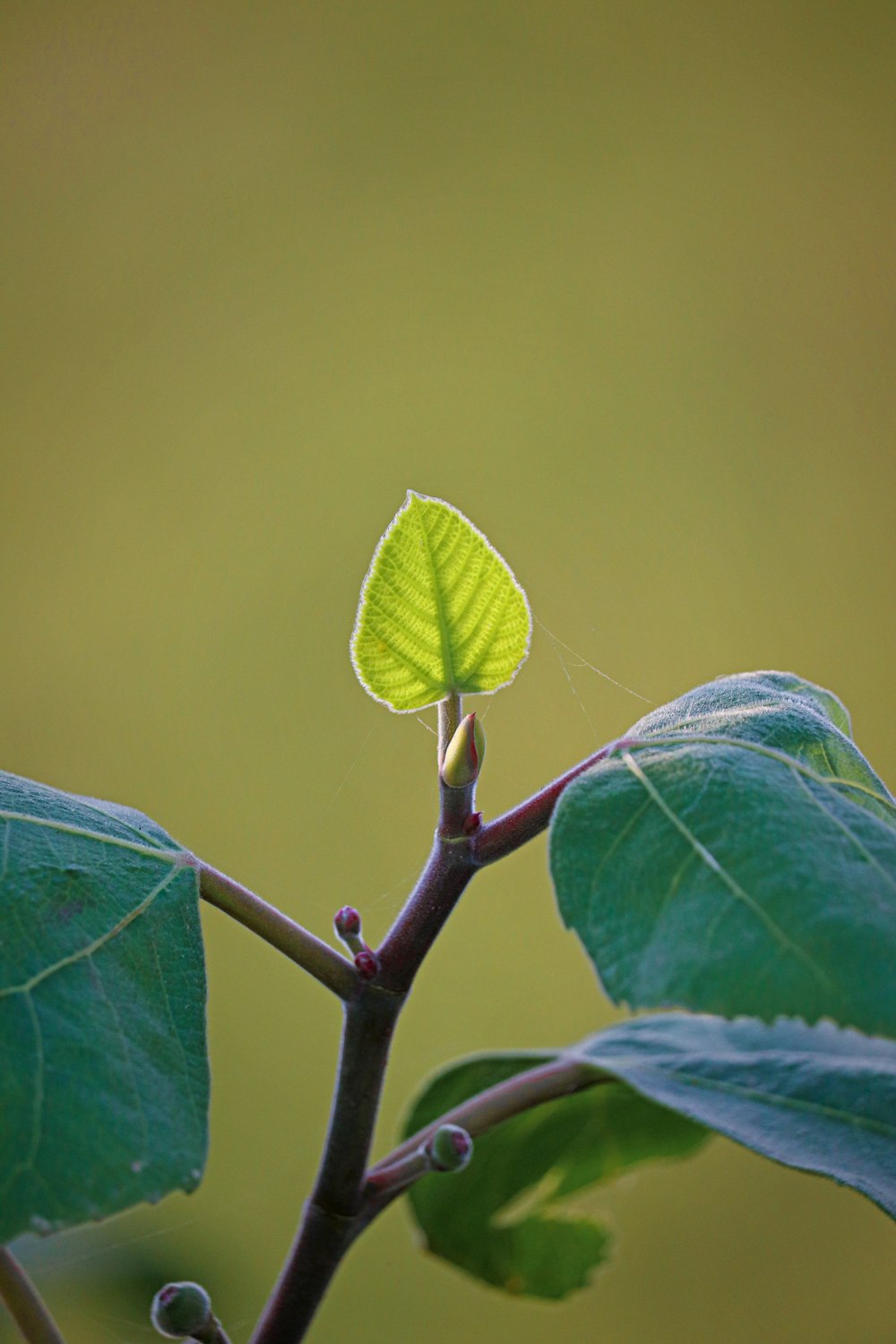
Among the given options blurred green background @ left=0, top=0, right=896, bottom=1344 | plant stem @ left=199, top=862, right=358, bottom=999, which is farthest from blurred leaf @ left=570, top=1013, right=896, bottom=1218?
blurred green background @ left=0, top=0, right=896, bottom=1344

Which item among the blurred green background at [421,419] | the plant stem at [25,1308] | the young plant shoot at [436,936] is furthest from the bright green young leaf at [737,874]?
the blurred green background at [421,419]

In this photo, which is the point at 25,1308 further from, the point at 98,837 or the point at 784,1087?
the point at 784,1087

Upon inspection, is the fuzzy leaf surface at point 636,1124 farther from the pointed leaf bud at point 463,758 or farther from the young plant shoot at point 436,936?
the pointed leaf bud at point 463,758

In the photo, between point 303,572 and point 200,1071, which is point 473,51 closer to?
point 303,572

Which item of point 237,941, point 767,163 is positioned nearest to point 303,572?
point 237,941

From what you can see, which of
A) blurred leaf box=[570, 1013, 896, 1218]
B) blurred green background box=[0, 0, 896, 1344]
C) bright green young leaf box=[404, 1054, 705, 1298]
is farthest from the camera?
blurred green background box=[0, 0, 896, 1344]

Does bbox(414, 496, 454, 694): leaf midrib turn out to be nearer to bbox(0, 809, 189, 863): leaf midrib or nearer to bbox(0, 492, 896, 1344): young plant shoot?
bbox(0, 492, 896, 1344): young plant shoot
